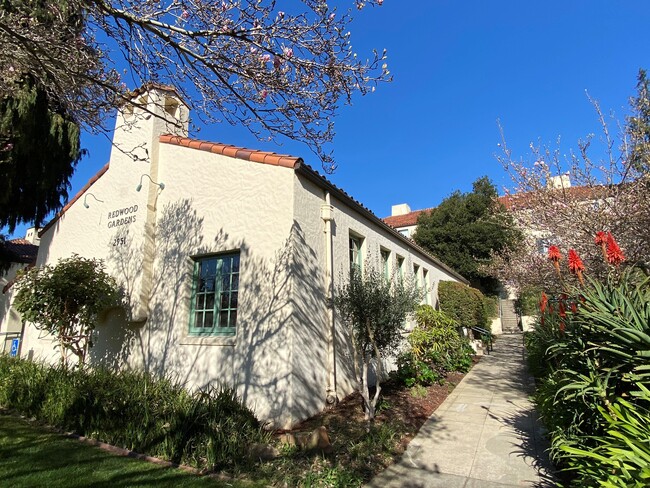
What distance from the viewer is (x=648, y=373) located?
3082 mm

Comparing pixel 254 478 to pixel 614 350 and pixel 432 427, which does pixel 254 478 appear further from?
pixel 614 350

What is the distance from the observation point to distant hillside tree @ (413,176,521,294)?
27.1 metres

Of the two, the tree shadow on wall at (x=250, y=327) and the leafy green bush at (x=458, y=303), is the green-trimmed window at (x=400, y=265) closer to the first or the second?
the leafy green bush at (x=458, y=303)

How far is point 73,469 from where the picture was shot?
459cm

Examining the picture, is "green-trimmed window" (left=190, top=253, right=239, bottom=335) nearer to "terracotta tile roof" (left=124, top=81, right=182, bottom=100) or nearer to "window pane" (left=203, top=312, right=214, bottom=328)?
"window pane" (left=203, top=312, right=214, bottom=328)

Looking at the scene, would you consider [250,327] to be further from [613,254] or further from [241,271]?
[613,254]

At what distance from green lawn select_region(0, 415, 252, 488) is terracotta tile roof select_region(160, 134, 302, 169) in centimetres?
487

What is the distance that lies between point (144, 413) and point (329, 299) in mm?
3490

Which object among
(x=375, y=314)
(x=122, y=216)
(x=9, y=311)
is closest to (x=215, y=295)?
(x=375, y=314)

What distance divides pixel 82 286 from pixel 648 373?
30.7ft

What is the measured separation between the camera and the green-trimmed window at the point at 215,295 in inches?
288

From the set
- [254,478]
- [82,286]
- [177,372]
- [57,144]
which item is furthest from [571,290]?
[57,144]

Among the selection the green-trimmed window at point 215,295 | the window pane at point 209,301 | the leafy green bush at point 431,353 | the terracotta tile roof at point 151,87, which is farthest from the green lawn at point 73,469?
the leafy green bush at point 431,353

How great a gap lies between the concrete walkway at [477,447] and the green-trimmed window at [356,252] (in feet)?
11.4
